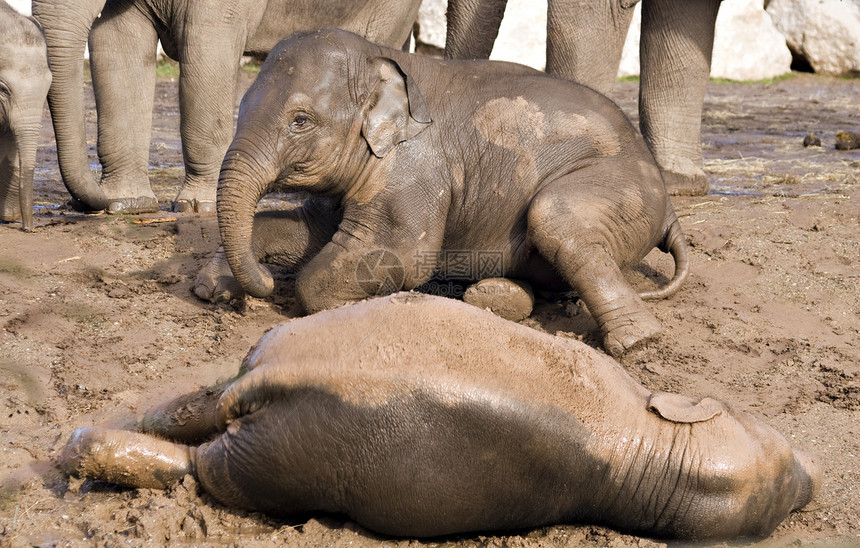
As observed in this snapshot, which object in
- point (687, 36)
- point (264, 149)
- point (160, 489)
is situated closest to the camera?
point (160, 489)

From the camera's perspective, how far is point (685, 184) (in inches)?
334

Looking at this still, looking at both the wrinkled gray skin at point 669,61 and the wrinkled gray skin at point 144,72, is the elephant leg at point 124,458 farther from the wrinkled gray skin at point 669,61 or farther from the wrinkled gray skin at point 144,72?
the wrinkled gray skin at point 669,61

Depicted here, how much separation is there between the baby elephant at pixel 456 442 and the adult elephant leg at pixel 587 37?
4.23m

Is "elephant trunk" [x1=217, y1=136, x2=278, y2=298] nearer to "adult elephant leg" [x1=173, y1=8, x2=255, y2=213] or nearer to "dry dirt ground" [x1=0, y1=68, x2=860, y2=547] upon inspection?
"dry dirt ground" [x1=0, y1=68, x2=860, y2=547]

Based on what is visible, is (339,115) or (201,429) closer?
(201,429)

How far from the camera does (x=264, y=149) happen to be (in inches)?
210

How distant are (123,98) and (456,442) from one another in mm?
5312

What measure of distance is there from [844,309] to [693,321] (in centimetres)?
89

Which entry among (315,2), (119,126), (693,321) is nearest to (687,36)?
(315,2)

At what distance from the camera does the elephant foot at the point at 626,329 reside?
5.26 m

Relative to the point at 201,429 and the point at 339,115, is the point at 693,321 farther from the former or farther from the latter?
the point at 201,429

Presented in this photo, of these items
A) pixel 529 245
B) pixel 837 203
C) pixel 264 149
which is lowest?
pixel 837 203

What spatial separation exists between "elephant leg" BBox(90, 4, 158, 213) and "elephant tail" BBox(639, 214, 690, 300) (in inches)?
147

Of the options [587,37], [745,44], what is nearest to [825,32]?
[745,44]
